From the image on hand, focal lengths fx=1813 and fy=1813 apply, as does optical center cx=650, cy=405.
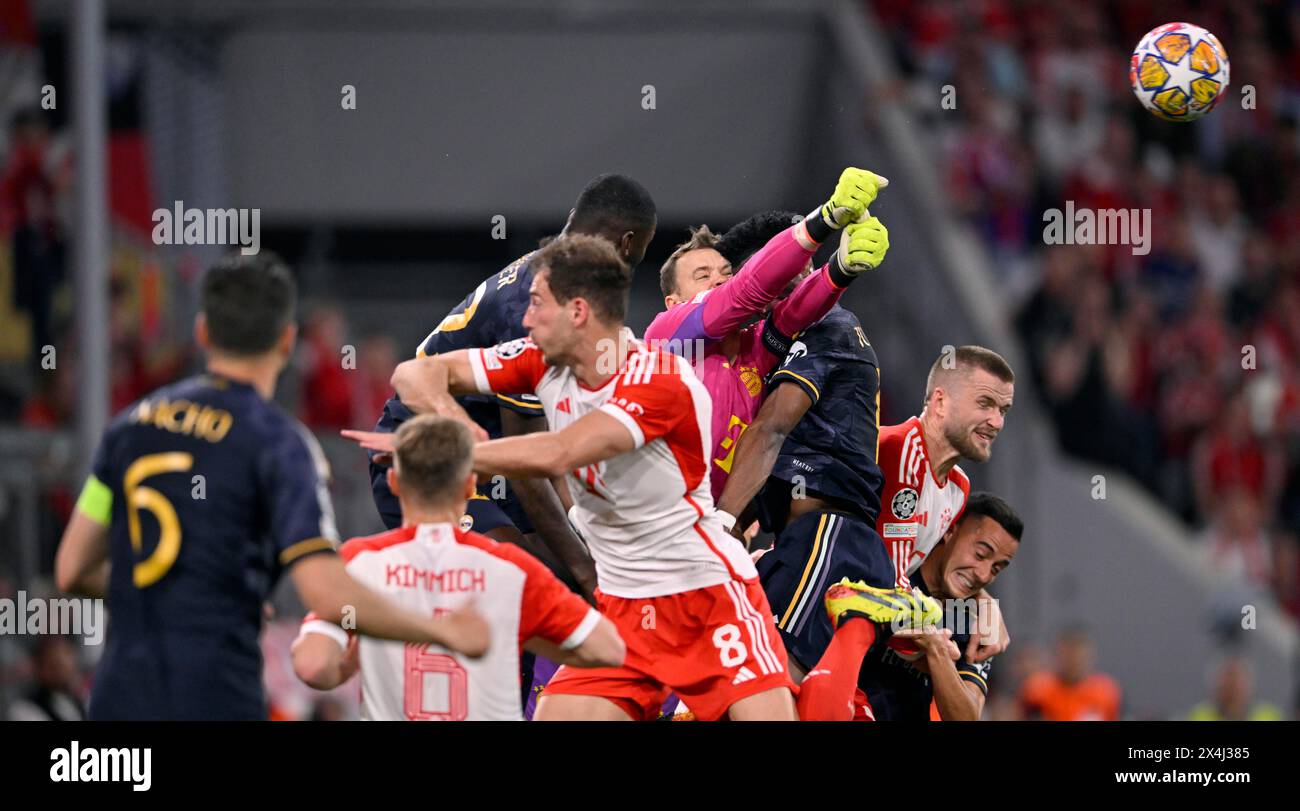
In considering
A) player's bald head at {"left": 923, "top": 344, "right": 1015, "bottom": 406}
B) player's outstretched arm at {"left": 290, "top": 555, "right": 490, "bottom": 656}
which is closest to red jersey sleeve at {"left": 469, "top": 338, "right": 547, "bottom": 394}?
player's outstretched arm at {"left": 290, "top": 555, "right": 490, "bottom": 656}

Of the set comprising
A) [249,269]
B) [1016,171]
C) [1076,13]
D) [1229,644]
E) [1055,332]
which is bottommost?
[1229,644]

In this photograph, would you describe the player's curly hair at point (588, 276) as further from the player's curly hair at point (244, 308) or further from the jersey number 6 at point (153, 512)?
the jersey number 6 at point (153, 512)

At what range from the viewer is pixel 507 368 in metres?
6.11

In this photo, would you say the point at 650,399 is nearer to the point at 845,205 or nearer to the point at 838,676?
the point at 845,205

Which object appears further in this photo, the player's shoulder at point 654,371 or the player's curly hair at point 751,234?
the player's curly hair at point 751,234

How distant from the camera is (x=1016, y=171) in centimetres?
1697

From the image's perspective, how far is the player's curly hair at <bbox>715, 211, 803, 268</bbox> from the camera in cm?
743

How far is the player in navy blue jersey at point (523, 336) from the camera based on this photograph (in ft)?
21.9

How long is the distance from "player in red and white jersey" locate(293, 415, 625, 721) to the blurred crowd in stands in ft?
33.8

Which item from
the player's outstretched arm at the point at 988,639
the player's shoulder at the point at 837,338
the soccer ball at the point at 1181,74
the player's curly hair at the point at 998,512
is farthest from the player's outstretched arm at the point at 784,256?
the soccer ball at the point at 1181,74
